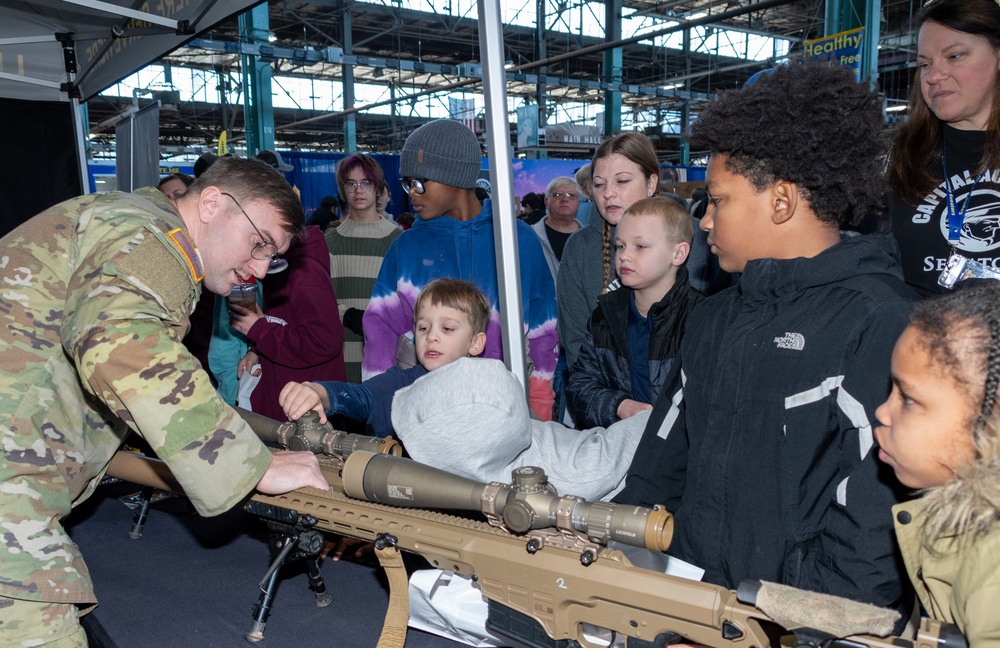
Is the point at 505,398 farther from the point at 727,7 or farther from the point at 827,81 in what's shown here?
the point at 727,7

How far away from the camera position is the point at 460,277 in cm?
264

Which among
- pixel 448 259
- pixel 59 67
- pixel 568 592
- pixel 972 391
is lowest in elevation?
pixel 568 592

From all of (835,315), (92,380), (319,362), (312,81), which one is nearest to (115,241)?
(92,380)

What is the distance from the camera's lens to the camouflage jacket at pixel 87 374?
135 centimetres

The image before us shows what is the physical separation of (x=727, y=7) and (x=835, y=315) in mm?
19600

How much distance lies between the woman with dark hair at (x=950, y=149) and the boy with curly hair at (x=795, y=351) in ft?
1.96

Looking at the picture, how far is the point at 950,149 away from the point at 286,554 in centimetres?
203

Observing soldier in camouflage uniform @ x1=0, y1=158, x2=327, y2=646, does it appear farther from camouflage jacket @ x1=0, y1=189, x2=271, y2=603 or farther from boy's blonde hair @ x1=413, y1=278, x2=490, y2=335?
boy's blonde hair @ x1=413, y1=278, x2=490, y2=335

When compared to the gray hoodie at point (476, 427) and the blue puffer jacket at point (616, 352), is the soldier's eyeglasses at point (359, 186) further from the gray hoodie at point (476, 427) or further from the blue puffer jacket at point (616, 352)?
the gray hoodie at point (476, 427)

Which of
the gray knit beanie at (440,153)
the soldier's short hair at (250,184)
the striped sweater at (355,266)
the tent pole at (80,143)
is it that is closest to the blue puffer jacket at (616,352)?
the gray knit beanie at (440,153)

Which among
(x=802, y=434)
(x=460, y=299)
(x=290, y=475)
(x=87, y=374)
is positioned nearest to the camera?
(x=802, y=434)

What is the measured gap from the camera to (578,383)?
2264 mm

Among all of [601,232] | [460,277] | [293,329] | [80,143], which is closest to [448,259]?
[460,277]

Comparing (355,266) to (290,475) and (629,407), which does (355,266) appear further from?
(290,475)
